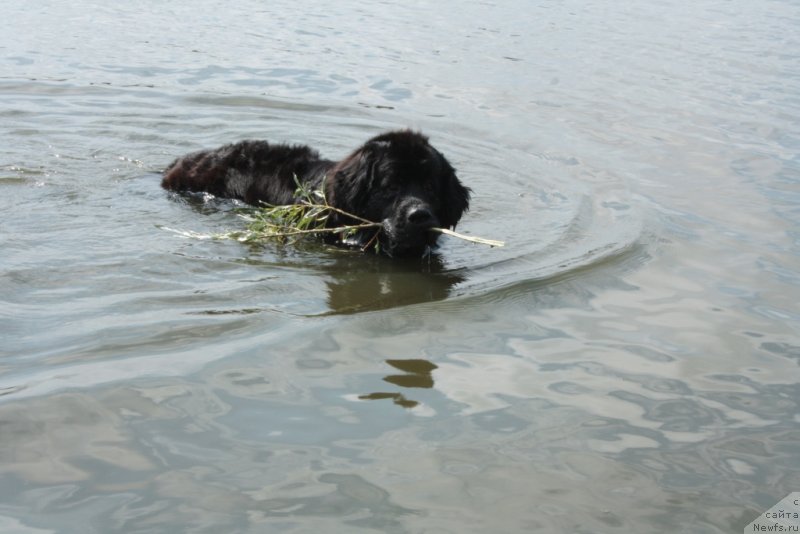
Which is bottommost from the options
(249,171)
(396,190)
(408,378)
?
(408,378)

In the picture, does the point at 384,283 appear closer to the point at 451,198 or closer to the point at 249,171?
the point at 451,198

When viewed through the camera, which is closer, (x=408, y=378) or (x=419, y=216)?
(x=408, y=378)

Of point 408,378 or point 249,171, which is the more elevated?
point 249,171

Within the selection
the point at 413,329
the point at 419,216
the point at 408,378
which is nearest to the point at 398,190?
the point at 419,216

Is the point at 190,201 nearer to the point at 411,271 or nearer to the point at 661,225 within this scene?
the point at 411,271

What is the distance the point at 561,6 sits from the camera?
21.3 meters

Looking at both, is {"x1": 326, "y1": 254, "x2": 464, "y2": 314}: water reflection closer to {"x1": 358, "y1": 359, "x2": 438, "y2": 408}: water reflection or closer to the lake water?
the lake water

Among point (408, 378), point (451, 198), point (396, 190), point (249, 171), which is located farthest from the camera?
point (249, 171)

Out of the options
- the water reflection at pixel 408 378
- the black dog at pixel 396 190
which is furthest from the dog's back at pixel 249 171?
the water reflection at pixel 408 378

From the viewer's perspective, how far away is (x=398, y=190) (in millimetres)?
7094

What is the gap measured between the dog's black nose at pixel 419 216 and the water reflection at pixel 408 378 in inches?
78.4

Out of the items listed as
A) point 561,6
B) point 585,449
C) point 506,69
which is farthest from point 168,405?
point 561,6

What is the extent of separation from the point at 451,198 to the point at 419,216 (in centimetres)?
64

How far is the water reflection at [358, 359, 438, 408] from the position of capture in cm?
452
